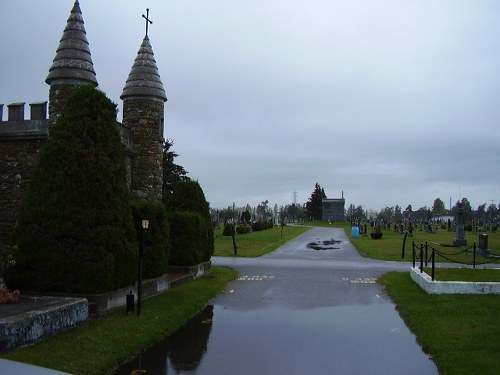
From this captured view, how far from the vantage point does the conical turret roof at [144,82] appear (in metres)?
18.7

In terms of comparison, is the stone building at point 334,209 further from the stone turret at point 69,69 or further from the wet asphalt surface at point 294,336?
the stone turret at point 69,69

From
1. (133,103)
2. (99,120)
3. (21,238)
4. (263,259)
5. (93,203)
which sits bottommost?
(263,259)

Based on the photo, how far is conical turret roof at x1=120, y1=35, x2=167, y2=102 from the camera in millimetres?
18656

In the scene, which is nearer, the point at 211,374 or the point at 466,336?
the point at 211,374

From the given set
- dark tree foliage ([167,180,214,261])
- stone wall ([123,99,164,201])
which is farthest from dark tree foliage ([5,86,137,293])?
stone wall ([123,99,164,201])

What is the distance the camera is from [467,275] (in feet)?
48.4

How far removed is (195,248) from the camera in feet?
53.0

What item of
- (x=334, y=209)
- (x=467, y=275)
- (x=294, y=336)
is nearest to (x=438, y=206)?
(x=334, y=209)

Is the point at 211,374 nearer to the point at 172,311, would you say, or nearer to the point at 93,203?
the point at 172,311

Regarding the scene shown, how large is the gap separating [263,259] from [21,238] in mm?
14572

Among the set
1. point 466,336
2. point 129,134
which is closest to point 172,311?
point 466,336

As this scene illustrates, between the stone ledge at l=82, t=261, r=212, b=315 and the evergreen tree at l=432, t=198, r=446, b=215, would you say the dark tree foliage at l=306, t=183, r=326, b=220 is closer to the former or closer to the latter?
the evergreen tree at l=432, t=198, r=446, b=215

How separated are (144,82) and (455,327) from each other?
13.9 m

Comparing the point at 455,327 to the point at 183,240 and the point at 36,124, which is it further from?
the point at 36,124
